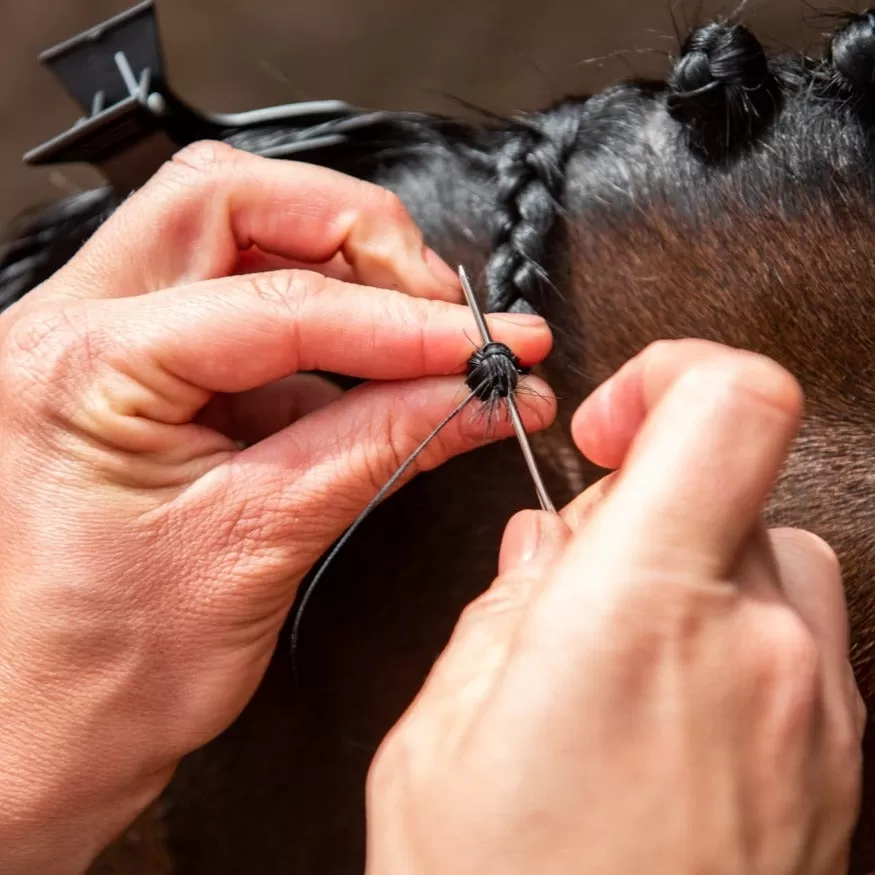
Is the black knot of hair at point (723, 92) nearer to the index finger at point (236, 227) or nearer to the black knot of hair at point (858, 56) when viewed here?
the black knot of hair at point (858, 56)

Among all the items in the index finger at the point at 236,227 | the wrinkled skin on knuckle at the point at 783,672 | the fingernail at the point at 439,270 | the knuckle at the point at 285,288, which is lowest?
the wrinkled skin on knuckle at the point at 783,672

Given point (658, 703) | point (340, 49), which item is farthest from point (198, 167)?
point (340, 49)

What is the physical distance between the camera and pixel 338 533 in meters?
0.62

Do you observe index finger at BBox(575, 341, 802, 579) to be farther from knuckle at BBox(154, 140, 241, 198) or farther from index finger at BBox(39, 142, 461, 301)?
knuckle at BBox(154, 140, 241, 198)

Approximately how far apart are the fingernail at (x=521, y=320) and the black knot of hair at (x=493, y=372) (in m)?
0.02

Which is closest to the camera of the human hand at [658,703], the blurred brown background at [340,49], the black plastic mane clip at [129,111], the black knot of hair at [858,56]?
the human hand at [658,703]

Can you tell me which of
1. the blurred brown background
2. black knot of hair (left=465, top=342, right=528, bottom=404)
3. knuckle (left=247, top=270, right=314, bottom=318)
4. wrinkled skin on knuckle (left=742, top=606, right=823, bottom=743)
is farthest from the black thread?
the blurred brown background

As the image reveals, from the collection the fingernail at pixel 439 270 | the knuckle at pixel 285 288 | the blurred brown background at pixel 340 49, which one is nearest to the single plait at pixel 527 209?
the fingernail at pixel 439 270

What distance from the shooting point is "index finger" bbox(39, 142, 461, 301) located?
62 cm

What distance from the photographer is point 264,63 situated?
3.87 ft

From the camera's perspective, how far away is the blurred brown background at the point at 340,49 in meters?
1.11

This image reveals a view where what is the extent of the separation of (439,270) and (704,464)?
285 mm

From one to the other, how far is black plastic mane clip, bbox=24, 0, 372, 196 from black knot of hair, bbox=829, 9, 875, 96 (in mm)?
337

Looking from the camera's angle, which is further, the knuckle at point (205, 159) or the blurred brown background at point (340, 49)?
the blurred brown background at point (340, 49)
